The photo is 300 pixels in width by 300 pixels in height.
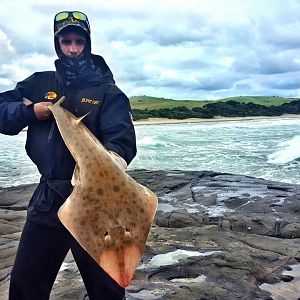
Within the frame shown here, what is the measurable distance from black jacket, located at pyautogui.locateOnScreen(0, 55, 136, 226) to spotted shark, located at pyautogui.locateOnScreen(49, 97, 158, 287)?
54 centimetres

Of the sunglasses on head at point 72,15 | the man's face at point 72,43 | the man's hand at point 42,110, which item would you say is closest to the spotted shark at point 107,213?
the man's hand at point 42,110

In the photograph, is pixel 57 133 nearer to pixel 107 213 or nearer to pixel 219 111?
pixel 107 213

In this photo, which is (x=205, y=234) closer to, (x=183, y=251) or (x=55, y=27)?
(x=183, y=251)

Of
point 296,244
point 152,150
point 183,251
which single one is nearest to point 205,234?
point 183,251

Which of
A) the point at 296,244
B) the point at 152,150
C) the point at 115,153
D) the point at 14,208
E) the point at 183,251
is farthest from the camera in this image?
the point at 152,150

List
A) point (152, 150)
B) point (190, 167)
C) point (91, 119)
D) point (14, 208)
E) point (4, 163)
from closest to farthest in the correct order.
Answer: point (91, 119)
point (14, 208)
point (190, 167)
point (4, 163)
point (152, 150)

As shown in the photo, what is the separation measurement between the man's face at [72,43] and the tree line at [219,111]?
5362cm

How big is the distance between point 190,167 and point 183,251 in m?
13.3

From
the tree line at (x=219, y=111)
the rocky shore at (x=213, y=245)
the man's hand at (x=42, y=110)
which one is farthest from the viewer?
the tree line at (x=219, y=111)

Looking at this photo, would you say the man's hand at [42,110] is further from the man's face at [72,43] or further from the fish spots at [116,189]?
the fish spots at [116,189]

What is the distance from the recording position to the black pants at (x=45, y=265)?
3.15m

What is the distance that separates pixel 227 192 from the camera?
10852 millimetres

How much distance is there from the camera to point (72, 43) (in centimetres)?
323

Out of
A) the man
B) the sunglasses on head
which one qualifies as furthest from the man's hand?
the sunglasses on head
